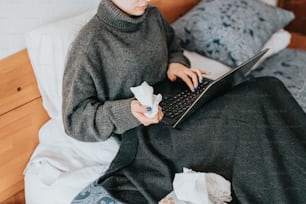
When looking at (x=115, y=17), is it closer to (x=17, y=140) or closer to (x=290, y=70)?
(x=17, y=140)

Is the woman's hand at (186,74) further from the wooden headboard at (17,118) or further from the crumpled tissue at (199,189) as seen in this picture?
the wooden headboard at (17,118)

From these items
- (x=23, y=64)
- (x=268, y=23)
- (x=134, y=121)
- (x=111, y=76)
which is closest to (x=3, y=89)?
(x=23, y=64)

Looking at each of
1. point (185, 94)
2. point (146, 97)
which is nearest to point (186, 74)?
point (185, 94)

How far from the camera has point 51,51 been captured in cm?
125

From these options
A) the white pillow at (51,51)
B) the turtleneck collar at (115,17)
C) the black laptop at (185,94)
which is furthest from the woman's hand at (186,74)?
the white pillow at (51,51)

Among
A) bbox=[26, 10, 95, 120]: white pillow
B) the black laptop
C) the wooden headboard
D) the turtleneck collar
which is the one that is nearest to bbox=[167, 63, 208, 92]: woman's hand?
the black laptop

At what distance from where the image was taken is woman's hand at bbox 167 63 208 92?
4.14ft

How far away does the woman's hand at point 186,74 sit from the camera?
1.26 meters

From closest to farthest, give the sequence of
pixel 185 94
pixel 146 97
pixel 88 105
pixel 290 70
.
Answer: pixel 146 97 → pixel 88 105 → pixel 185 94 → pixel 290 70

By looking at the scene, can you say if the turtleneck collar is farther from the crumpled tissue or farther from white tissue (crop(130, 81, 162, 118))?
the crumpled tissue

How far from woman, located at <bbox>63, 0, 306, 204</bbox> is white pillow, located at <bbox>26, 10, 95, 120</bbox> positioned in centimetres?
13

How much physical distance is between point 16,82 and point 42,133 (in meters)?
0.20

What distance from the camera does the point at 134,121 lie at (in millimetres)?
1070

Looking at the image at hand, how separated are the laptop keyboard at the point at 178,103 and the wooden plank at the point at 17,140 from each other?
1.50ft
